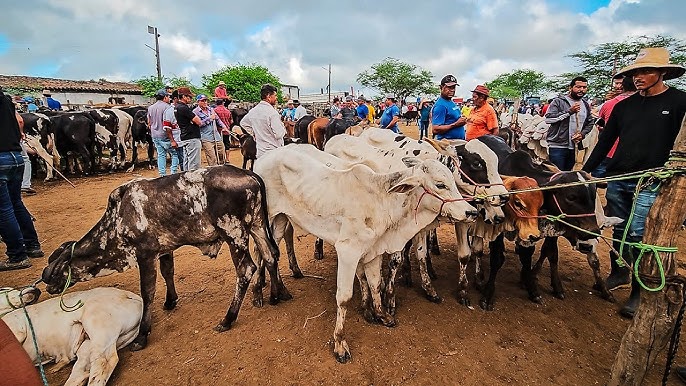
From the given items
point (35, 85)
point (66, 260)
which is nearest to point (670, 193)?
point (66, 260)

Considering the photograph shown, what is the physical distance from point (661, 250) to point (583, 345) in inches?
58.4

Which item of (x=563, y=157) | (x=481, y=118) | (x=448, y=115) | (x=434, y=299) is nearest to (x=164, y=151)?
(x=448, y=115)

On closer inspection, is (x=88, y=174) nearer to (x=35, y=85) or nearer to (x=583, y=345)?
(x=583, y=345)

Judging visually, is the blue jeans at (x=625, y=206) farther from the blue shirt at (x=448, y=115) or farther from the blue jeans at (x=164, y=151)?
the blue jeans at (x=164, y=151)

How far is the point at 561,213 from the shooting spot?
354cm

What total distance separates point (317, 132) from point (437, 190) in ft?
25.2

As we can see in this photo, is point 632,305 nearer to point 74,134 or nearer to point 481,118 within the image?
point 481,118

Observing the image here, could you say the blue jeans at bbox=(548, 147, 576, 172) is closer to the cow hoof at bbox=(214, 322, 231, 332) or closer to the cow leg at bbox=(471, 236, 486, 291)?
the cow leg at bbox=(471, 236, 486, 291)

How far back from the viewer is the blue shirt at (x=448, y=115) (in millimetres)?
5828

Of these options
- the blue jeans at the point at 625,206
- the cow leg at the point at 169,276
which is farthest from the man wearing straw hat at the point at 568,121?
the cow leg at the point at 169,276

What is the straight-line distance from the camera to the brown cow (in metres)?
10.4

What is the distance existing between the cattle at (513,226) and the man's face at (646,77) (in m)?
1.16

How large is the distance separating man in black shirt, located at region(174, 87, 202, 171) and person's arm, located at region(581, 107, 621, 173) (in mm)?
6386

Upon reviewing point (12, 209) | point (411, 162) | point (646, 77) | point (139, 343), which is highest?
point (646, 77)
